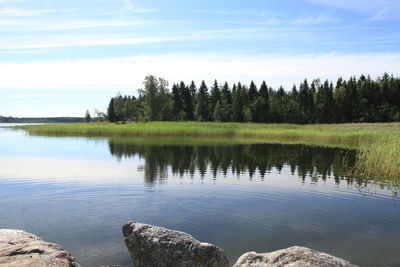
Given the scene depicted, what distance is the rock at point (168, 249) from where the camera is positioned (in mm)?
6547

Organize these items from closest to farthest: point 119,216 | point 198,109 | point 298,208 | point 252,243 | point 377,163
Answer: point 252,243 → point 119,216 → point 298,208 → point 377,163 → point 198,109

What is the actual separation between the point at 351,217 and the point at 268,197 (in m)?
3.62

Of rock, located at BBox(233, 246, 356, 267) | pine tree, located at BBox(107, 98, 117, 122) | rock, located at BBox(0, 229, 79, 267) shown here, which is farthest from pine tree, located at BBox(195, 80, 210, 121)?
rock, located at BBox(233, 246, 356, 267)

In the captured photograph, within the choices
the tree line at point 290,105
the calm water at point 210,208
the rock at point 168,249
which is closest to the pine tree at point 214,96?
the tree line at point 290,105

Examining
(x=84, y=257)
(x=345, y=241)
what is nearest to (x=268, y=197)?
(x=345, y=241)

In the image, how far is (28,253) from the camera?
5883 millimetres

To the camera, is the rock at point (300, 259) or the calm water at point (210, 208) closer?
the rock at point (300, 259)

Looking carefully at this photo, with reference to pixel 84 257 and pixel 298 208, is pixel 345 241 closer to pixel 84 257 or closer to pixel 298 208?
pixel 298 208

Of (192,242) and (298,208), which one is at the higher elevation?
(192,242)

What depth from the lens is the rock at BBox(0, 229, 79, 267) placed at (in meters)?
5.54

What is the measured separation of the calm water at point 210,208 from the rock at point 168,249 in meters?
0.99

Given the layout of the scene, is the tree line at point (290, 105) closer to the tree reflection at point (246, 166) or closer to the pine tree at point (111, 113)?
the pine tree at point (111, 113)

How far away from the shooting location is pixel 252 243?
9.31m

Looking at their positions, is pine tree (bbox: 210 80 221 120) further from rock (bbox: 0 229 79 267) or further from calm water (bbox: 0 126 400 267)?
rock (bbox: 0 229 79 267)
